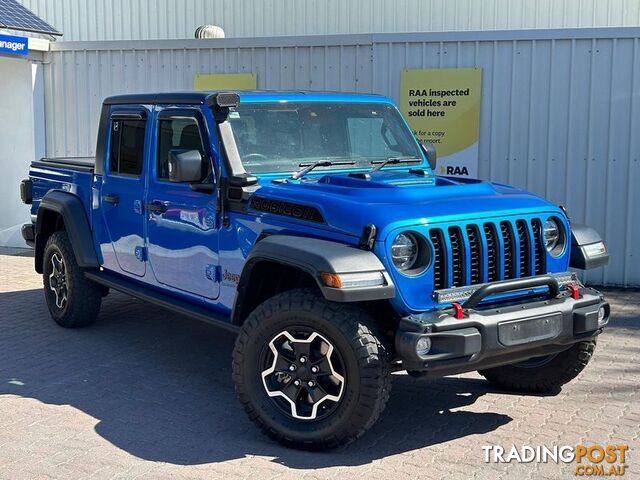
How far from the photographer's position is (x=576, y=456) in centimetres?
470

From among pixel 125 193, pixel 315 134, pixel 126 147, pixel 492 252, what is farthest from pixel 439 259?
pixel 126 147

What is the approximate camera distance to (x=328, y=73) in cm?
1020

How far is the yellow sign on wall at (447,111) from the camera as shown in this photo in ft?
31.3

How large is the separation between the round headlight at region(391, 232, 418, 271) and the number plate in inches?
22.7

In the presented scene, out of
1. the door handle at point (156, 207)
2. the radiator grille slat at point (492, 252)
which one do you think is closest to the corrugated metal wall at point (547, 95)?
the door handle at point (156, 207)

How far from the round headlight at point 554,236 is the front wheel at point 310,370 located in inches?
53.9

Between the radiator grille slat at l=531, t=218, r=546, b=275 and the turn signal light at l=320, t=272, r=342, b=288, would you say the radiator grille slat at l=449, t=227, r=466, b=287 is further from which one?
the turn signal light at l=320, t=272, r=342, b=288

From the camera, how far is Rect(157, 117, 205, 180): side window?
5691 millimetres

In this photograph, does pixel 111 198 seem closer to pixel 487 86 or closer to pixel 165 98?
pixel 165 98

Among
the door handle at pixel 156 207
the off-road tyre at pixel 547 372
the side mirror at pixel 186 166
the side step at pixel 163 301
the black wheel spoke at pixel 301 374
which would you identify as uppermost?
the side mirror at pixel 186 166

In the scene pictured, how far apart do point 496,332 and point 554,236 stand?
3.44ft

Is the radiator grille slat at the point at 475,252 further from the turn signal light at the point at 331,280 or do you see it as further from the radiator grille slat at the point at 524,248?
the turn signal light at the point at 331,280

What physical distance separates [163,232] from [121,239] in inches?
27.5

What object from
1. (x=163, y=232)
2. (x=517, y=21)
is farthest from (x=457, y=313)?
(x=517, y=21)
